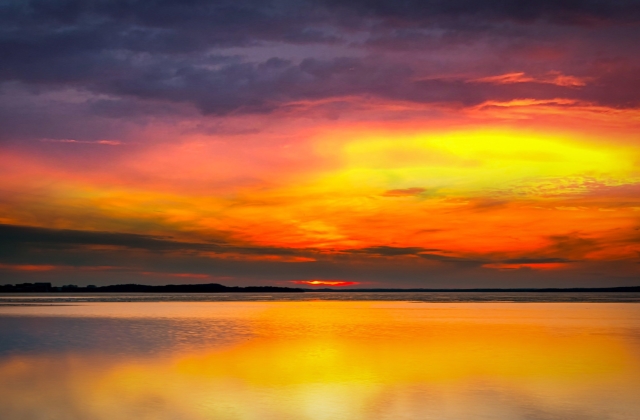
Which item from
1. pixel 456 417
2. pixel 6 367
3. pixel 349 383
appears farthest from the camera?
pixel 6 367

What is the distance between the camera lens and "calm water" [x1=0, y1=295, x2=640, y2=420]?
1472 cm

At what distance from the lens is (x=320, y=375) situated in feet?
64.7

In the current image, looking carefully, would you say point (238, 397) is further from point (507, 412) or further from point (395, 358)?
point (395, 358)

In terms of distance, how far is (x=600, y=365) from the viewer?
72.0 feet

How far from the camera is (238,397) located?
1627 cm

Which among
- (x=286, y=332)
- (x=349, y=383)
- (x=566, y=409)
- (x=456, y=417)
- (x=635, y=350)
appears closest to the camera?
(x=456, y=417)

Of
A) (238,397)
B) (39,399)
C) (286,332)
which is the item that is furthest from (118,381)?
(286,332)

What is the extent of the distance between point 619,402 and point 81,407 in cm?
1177

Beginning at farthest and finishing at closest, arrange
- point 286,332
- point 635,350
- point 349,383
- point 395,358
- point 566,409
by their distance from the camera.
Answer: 1. point 286,332
2. point 635,350
3. point 395,358
4. point 349,383
5. point 566,409

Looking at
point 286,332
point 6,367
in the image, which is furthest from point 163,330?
point 6,367

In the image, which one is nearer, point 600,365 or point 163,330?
point 600,365

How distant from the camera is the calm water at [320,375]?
14.7 m

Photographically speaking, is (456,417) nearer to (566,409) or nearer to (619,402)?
(566,409)

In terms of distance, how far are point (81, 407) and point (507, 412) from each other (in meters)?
8.98
